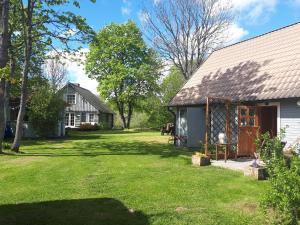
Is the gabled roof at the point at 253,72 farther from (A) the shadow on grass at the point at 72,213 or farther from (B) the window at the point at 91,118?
(B) the window at the point at 91,118

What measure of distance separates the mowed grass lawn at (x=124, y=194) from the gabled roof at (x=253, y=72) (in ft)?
14.1

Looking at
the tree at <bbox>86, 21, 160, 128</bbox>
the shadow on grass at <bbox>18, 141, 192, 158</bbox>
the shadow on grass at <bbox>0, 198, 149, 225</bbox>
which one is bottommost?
the shadow on grass at <bbox>0, 198, 149, 225</bbox>

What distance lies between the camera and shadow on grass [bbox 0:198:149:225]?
665 centimetres

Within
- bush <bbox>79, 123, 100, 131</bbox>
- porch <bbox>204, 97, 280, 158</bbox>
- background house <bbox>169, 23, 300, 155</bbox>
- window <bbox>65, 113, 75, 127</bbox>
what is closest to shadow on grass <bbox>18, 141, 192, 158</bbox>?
background house <bbox>169, 23, 300, 155</bbox>

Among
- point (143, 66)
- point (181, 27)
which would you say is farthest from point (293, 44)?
point (143, 66)

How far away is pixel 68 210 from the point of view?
736 centimetres

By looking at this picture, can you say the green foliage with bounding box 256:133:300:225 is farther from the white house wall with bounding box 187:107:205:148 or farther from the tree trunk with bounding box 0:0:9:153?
the white house wall with bounding box 187:107:205:148

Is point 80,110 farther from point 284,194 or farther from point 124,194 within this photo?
point 284,194

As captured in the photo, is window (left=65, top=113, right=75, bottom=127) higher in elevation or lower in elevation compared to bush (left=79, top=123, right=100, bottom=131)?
higher

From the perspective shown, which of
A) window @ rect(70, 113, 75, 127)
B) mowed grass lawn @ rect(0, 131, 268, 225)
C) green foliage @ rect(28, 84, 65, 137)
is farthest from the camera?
window @ rect(70, 113, 75, 127)

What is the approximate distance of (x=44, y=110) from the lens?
2717 centimetres

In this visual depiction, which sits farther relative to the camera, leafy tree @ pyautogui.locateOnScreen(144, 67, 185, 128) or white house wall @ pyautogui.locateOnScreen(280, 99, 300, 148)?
leafy tree @ pyautogui.locateOnScreen(144, 67, 185, 128)

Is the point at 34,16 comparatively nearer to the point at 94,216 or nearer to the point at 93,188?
the point at 93,188

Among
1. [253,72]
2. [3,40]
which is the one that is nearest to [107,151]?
[3,40]
